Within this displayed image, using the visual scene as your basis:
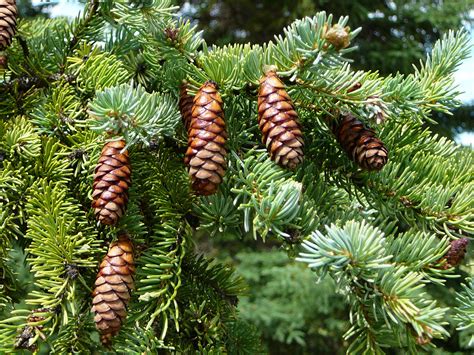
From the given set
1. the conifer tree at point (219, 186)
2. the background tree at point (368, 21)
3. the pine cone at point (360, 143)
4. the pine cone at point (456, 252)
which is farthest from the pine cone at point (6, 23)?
the background tree at point (368, 21)

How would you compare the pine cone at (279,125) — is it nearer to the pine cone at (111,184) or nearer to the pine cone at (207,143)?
the pine cone at (207,143)

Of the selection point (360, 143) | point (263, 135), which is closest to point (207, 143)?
point (263, 135)

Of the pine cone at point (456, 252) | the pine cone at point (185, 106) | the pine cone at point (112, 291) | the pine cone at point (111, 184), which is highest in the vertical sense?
the pine cone at point (185, 106)

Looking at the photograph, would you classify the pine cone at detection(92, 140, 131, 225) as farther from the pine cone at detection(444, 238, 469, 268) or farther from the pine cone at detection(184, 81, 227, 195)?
the pine cone at detection(444, 238, 469, 268)

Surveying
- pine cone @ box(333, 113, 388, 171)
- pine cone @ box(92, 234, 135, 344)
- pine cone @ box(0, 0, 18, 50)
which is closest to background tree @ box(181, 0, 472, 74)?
pine cone @ box(0, 0, 18, 50)

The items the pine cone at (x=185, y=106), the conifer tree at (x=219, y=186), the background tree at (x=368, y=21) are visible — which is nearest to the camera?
the conifer tree at (x=219, y=186)
